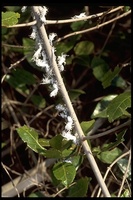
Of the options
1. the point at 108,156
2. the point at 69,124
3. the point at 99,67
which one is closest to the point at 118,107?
the point at 69,124

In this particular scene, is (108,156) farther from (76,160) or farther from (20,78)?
(20,78)

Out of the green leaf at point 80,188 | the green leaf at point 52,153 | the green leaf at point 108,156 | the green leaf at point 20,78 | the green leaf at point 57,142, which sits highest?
the green leaf at point 20,78

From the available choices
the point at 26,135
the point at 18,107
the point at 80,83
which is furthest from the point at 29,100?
the point at 26,135

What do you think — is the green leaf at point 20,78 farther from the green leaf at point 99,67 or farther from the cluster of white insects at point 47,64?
the cluster of white insects at point 47,64

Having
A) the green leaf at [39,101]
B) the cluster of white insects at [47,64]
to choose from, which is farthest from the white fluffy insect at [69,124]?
the green leaf at [39,101]

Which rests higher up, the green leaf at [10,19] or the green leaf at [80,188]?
the green leaf at [10,19]
